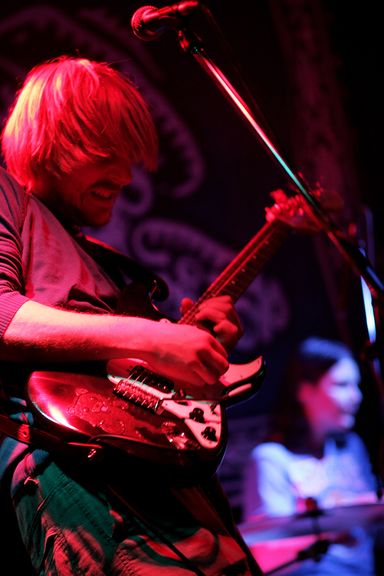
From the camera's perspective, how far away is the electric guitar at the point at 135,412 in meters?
1.18

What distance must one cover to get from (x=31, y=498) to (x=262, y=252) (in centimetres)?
113

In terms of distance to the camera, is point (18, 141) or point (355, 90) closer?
point (18, 141)

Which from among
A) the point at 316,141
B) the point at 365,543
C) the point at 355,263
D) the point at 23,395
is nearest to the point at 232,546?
the point at 23,395

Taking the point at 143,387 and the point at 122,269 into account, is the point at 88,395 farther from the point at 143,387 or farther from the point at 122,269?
the point at 122,269

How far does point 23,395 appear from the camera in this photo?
1.35 meters

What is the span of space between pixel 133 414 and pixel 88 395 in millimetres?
104

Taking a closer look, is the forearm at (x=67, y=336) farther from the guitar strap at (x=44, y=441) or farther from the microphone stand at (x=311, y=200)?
the microphone stand at (x=311, y=200)

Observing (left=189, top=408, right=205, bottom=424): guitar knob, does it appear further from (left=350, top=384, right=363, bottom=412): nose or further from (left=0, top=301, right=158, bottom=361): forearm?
(left=350, top=384, right=363, bottom=412): nose

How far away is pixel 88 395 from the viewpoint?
129cm

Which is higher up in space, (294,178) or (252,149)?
(294,178)

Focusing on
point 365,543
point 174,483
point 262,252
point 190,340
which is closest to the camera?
point 174,483

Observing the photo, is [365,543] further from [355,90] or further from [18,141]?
[355,90]

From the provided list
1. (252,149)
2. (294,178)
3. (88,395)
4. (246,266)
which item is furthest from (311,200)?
(252,149)

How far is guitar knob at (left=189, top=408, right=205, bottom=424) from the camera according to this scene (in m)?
1.35
